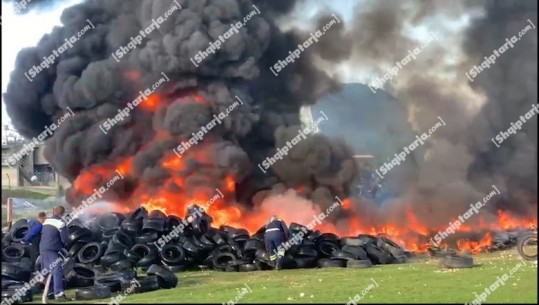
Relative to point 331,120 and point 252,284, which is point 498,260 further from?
point 331,120

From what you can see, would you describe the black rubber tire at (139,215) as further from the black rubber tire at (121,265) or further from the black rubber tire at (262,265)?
the black rubber tire at (262,265)

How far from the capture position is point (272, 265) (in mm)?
21859

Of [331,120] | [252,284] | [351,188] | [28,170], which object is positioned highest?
[28,170]

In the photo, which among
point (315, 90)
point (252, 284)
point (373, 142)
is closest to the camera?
point (252, 284)

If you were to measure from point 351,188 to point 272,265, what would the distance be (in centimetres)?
1533

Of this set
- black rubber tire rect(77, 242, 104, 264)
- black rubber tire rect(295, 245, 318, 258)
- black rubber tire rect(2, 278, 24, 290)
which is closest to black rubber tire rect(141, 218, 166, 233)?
black rubber tire rect(77, 242, 104, 264)

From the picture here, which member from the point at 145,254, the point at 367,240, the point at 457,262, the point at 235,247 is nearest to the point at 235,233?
the point at 235,247

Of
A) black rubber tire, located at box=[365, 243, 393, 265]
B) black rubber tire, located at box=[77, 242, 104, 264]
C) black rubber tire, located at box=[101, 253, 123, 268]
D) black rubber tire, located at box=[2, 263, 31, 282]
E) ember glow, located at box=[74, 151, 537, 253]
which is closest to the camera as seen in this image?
black rubber tire, located at box=[2, 263, 31, 282]

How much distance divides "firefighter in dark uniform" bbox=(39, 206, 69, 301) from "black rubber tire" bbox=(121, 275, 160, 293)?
1.47 meters

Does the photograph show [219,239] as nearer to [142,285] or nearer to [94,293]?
[142,285]

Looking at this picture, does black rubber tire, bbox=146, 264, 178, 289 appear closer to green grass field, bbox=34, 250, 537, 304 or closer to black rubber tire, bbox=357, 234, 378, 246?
green grass field, bbox=34, 250, 537, 304

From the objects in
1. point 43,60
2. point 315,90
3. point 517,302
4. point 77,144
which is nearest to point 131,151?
point 77,144

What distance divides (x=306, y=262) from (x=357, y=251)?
1917 mm

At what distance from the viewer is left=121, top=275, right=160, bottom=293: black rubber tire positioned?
52.2 feet
